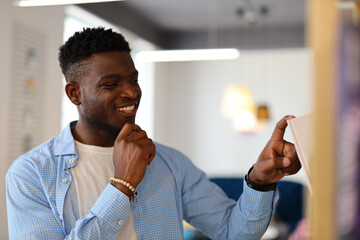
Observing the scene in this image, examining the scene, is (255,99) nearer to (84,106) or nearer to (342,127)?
(84,106)

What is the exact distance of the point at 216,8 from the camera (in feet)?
20.4

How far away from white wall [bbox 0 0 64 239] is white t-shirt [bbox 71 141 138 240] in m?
2.81

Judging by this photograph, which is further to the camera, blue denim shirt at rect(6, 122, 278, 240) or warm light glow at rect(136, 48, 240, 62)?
warm light glow at rect(136, 48, 240, 62)

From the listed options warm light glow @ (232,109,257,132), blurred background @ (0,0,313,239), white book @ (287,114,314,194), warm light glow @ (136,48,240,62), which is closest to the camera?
white book @ (287,114,314,194)

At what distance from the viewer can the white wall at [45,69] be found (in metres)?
3.87

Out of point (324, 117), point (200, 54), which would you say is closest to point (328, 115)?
point (324, 117)

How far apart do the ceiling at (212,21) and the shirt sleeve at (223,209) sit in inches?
169

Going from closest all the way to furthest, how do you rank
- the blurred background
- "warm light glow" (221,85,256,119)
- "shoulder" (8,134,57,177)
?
"shoulder" (8,134,57,177)
"warm light glow" (221,85,256,119)
the blurred background

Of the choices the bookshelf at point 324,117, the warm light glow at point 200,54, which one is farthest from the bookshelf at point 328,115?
the warm light glow at point 200,54

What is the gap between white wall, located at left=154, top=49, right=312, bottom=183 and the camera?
22.6 feet

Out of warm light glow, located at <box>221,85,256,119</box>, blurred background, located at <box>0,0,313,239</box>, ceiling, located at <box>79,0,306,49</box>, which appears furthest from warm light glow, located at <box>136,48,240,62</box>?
ceiling, located at <box>79,0,306,49</box>

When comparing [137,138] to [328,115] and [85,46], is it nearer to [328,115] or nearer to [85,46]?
[85,46]

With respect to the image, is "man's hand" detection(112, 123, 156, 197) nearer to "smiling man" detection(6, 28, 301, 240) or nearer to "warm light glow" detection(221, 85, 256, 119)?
"smiling man" detection(6, 28, 301, 240)

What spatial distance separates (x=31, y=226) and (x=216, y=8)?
5.48 meters
